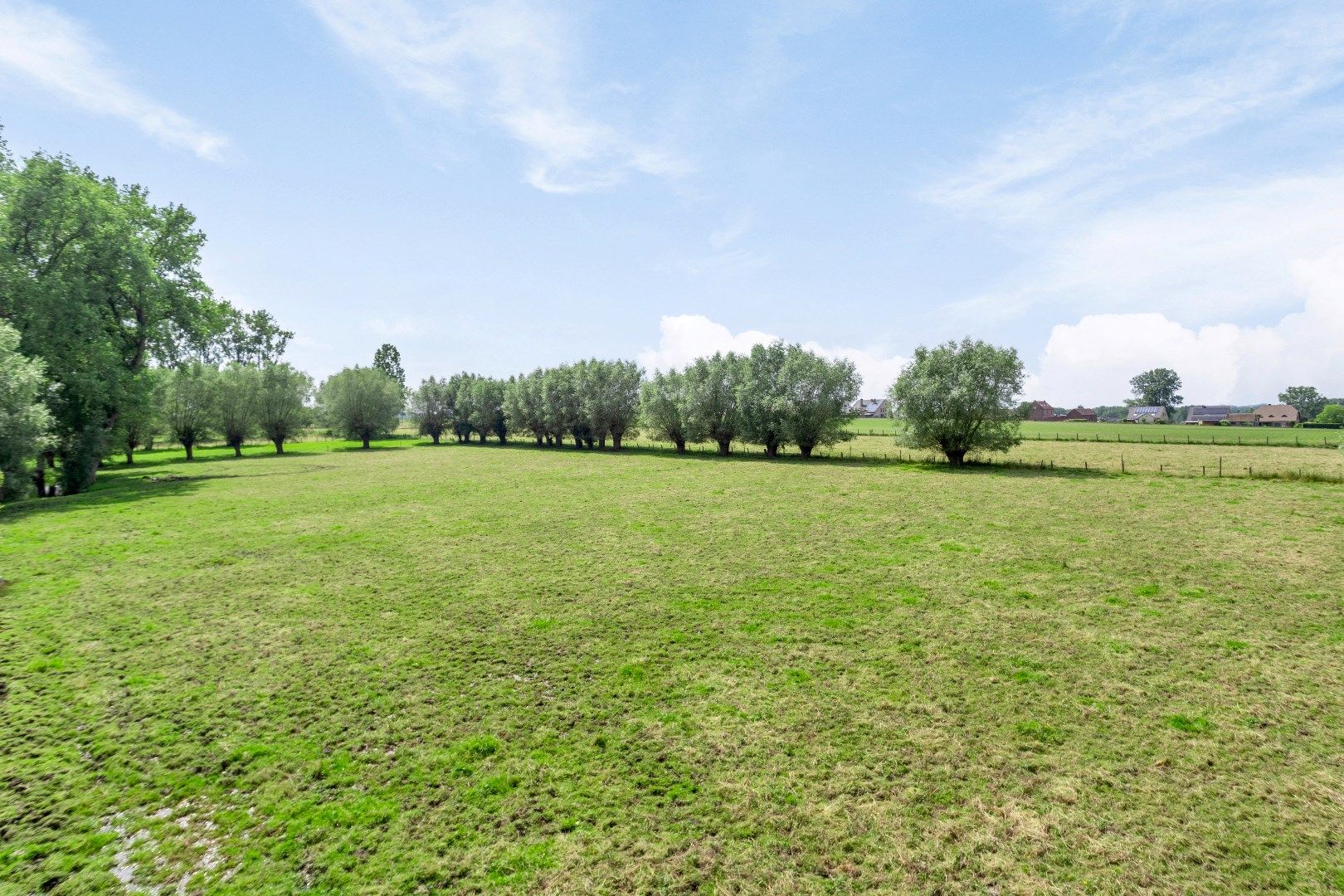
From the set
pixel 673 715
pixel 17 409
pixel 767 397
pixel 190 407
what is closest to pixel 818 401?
pixel 767 397

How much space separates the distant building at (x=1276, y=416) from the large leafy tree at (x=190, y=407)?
221 meters

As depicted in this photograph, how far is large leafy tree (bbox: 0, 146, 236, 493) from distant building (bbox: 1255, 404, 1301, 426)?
216829mm

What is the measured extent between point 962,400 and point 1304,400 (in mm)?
217180

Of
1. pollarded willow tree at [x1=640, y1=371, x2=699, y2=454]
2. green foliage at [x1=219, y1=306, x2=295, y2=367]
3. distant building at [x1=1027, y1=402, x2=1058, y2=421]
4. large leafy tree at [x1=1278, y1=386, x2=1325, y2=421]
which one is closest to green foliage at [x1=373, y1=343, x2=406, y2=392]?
green foliage at [x1=219, y1=306, x2=295, y2=367]

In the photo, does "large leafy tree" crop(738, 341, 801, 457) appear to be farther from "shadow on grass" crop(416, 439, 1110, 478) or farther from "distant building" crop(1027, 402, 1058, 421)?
"distant building" crop(1027, 402, 1058, 421)

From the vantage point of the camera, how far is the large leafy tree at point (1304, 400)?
6516 inches

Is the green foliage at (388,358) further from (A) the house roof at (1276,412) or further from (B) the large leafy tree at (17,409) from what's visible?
(A) the house roof at (1276,412)

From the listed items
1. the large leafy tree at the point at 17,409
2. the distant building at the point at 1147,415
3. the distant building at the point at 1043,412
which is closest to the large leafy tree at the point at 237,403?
the large leafy tree at the point at 17,409

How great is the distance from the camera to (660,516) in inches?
1027

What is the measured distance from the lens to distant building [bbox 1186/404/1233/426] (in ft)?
494

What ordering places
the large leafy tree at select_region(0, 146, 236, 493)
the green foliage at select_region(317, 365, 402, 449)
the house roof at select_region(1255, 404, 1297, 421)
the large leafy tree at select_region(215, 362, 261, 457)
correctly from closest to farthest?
the large leafy tree at select_region(0, 146, 236, 493), the large leafy tree at select_region(215, 362, 261, 457), the green foliage at select_region(317, 365, 402, 449), the house roof at select_region(1255, 404, 1297, 421)

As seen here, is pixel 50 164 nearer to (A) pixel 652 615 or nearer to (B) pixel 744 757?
(A) pixel 652 615

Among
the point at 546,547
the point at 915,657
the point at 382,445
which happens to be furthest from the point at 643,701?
the point at 382,445

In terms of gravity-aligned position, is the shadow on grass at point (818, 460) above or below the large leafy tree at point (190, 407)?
below
